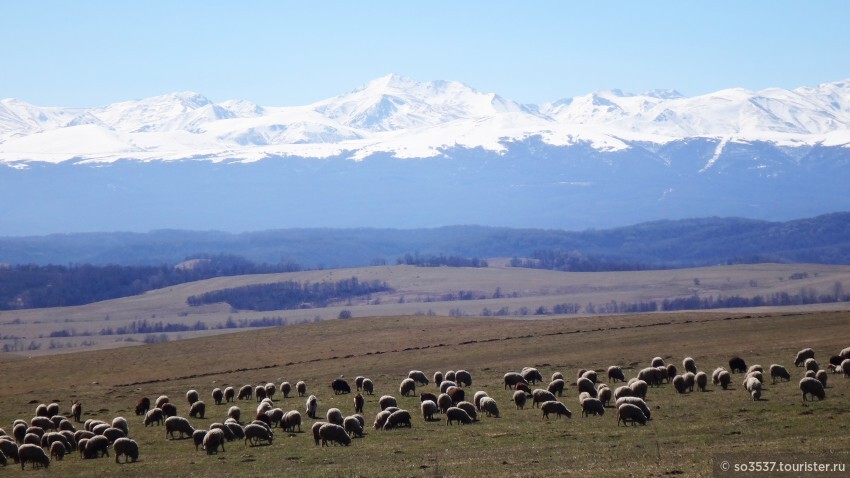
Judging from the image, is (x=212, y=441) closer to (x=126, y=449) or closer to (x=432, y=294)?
(x=126, y=449)

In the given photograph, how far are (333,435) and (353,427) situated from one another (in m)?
1.39

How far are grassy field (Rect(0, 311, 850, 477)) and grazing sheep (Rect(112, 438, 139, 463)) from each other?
460 millimetres

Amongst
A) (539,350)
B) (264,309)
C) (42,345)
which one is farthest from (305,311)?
(539,350)

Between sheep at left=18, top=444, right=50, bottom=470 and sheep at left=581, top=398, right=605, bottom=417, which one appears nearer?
sheep at left=18, top=444, right=50, bottom=470

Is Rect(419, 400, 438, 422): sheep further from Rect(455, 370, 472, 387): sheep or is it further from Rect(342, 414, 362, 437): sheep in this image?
Rect(455, 370, 472, 387): sheep

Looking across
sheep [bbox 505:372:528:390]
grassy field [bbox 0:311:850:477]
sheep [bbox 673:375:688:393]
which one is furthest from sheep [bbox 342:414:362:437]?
sheep [bbox 673:375:688:393]

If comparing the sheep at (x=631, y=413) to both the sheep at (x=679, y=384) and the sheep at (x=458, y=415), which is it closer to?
the sheep at (x=458, y=415)

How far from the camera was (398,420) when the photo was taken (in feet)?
95.9

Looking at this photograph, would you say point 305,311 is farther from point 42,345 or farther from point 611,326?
point 611,326

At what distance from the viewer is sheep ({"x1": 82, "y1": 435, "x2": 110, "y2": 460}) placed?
27000mm

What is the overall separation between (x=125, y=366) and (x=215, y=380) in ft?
33.5

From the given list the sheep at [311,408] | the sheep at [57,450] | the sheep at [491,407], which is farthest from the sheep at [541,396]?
the sheep at [57,450]

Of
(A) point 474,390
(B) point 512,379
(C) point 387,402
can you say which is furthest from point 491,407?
(B) point 512,379

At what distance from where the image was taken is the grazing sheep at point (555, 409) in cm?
2925
